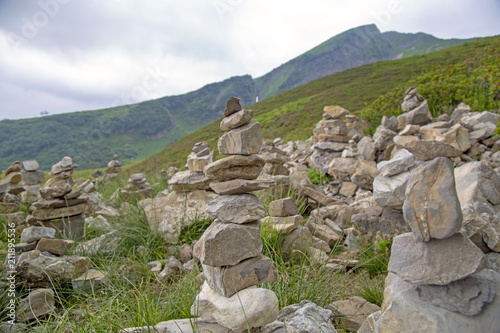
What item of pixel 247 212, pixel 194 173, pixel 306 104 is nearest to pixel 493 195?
pixel 247 212

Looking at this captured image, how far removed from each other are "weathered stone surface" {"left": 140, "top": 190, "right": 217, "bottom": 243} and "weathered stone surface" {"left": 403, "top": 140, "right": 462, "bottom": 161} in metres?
3.91

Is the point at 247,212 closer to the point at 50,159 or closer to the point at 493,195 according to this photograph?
the point at 493,195

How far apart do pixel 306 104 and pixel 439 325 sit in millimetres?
32042

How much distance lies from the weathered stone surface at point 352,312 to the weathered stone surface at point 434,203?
121 centimetres

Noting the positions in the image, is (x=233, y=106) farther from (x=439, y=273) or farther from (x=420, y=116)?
(x=420, y=116)

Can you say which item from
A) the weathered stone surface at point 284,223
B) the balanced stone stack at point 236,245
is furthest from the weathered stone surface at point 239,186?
the weathered stone surface at point 284,223

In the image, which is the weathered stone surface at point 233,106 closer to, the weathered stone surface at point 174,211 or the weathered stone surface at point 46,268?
the weathered stone surface at point 174,211

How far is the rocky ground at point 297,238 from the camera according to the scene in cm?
176

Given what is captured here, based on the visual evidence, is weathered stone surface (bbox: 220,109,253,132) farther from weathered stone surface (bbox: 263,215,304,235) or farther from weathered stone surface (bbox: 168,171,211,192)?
weathered stone surface (bbox: 168,171,211,192)

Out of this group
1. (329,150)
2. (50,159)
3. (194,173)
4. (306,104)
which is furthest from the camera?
(50,159)

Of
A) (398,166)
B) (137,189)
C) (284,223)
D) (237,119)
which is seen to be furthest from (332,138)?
(237,119)

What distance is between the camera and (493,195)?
410 centimetres

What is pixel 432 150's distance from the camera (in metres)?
4.14

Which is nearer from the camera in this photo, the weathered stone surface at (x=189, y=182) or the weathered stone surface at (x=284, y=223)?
the weathered stone surface at (x=284, y=223)
